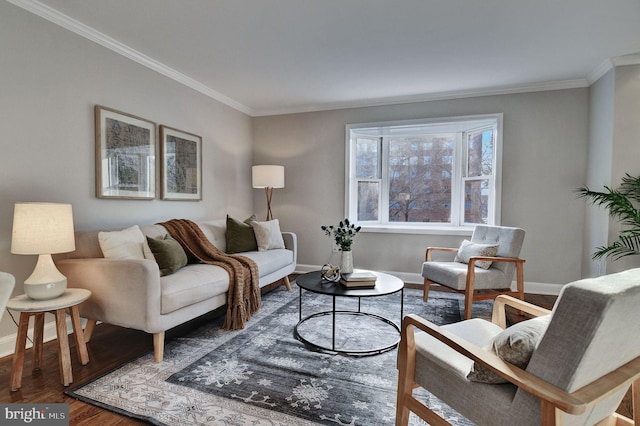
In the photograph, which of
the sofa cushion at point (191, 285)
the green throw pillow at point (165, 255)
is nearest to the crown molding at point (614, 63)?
the sofa cushion at point (191, 285)

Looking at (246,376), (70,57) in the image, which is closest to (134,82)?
(70,57)

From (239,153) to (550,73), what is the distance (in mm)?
3942

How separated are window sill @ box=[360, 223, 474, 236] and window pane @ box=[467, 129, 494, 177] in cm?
75

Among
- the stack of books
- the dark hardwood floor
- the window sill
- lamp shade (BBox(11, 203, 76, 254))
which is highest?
lamp shade (BBox(11, 203, 76, 254))

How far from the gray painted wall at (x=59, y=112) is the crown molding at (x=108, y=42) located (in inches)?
1.8

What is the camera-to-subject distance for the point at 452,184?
4.43m

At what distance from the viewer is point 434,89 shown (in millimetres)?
4051

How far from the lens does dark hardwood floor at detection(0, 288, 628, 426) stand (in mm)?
1661

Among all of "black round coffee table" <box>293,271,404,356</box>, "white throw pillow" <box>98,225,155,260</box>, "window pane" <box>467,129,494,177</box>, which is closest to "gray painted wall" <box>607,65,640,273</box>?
"window pane" <box>467,129,494,177</box>

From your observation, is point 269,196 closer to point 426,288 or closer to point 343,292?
point 426,288

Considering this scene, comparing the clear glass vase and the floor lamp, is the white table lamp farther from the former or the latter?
the floor lamp

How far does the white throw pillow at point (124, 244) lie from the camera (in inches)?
93.4

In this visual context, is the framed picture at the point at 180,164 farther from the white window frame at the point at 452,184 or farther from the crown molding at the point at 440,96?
the white window frame at the point at 452,184

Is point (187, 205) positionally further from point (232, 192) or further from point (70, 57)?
point (70, 57)
